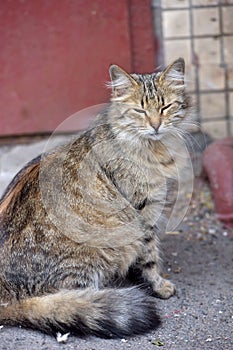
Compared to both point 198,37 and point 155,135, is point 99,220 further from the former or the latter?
point 198,37

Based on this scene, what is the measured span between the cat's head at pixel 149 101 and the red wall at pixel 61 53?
157 cm

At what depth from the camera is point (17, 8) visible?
5363 mm

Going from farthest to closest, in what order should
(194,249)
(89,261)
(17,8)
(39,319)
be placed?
(17,8)
(194,249)
(89,261)
(39,319)

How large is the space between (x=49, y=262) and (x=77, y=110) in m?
2.11

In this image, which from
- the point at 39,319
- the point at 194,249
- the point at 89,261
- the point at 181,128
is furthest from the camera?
the point at 194,249

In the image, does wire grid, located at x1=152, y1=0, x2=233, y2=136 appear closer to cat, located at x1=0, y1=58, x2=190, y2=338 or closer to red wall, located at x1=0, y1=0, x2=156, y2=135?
red wall, located at x1=0, y1=0, x2=156, y2=135

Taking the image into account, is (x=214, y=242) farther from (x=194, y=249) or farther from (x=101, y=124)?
(x=101, y=124)

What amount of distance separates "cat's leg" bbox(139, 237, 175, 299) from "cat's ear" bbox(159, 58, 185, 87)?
865mm

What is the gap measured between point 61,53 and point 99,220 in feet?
6.75

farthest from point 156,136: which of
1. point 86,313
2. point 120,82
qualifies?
point 86,313

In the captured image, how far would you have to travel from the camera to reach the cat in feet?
11.5

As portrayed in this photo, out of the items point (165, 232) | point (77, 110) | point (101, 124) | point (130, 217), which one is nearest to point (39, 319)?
point (130, 217)

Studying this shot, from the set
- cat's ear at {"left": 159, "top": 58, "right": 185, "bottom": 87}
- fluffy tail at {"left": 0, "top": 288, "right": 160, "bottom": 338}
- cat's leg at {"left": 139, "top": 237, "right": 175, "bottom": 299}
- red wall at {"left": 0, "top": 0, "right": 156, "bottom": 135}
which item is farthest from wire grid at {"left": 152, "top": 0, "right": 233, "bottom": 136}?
fluffy tail at {"left": 0, "top": 288, "right": 160, "bottom": 338}

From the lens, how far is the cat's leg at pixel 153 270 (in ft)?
13.1
